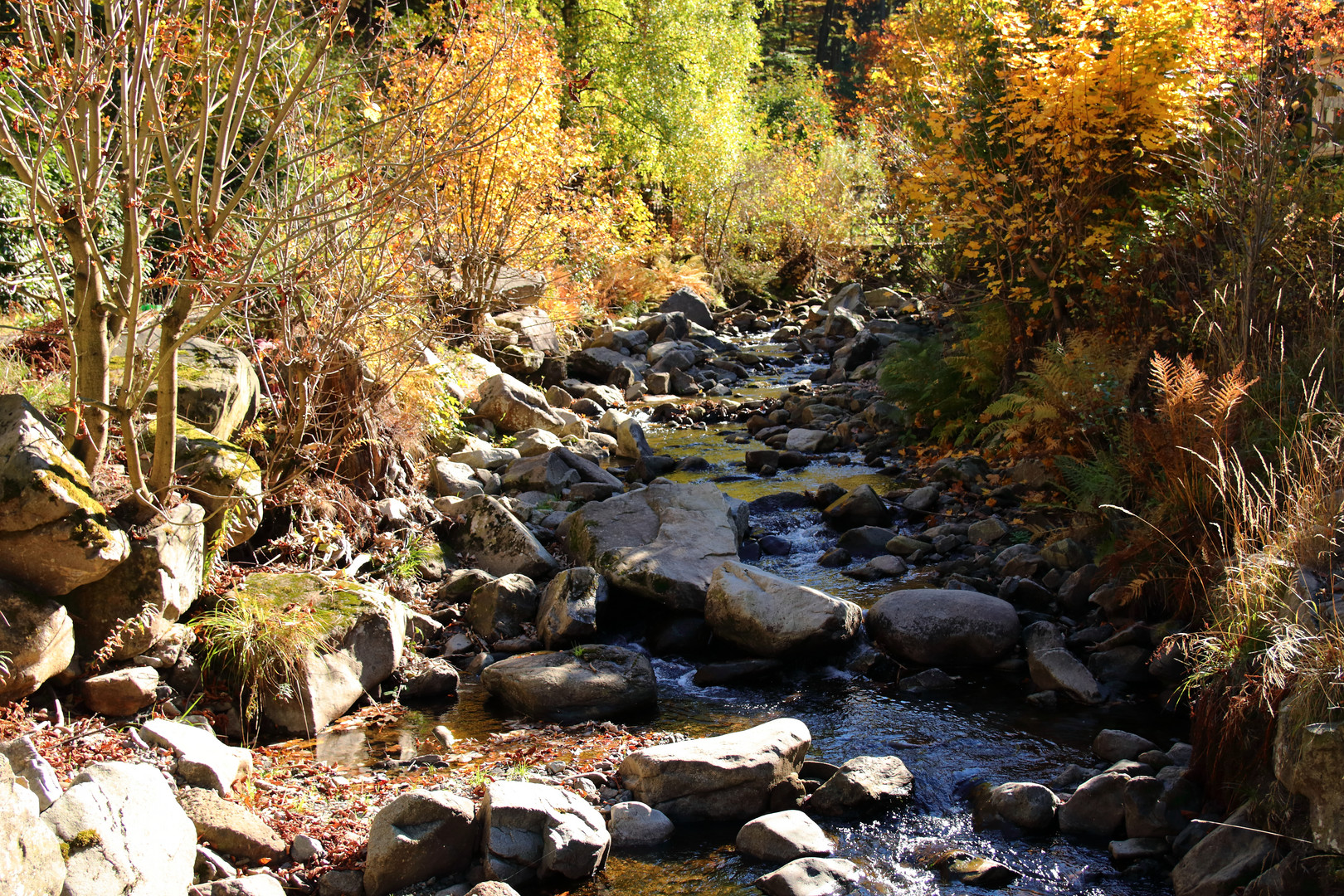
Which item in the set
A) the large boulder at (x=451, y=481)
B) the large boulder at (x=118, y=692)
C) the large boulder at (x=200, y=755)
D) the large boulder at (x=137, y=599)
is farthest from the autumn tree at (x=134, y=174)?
the large boulder at (x=451, y=481)

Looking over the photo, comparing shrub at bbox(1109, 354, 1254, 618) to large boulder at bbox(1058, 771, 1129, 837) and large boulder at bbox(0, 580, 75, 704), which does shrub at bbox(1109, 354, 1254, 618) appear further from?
large boulder at bbox(0, 580, 75, 704)

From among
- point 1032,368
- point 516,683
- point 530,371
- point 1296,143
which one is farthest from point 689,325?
point 516,683

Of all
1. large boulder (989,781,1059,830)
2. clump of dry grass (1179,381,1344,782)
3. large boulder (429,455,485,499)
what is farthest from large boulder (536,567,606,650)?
clump of dry grass (1179,381,1344,782)

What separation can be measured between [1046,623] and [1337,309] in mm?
2888

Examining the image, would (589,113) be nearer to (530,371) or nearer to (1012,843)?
(530,371)

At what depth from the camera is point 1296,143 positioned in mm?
7176

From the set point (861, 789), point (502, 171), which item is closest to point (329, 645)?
point (861, 789)

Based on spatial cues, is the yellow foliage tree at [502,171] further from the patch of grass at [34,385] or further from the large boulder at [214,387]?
the patch of grass at [34,385]

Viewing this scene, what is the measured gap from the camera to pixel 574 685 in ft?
18.4

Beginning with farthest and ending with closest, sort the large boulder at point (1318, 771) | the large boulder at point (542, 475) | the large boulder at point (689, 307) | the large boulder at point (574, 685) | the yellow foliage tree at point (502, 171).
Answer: the large boulder at point (689, 307)
the yellow foliage tree at point (502, 171)
the large boulder at point (542, 475)
the large boulder at point (574, 685)
the large boulder at point (1318, 771)

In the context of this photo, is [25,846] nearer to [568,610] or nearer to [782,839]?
[782,839]

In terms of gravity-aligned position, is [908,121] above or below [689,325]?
above

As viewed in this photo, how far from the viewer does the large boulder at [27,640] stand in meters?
4.34

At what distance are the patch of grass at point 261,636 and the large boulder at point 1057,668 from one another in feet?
13.1
